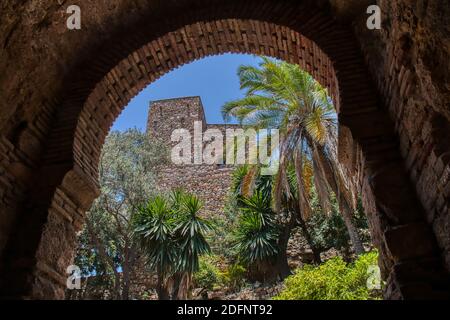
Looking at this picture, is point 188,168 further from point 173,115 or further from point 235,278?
point 235,278

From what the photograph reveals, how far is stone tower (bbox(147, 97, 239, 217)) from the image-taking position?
2414cm

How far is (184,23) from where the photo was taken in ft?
15.4

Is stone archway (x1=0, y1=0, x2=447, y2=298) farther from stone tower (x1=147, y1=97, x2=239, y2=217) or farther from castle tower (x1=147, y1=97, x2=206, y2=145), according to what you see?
castle tower (x1=147, y1=97, x2=206, y2=145)

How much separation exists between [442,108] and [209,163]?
77.5ft

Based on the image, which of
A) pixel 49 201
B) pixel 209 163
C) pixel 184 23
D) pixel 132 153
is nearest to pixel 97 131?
pixel 49 201

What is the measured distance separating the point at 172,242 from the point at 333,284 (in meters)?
5.72

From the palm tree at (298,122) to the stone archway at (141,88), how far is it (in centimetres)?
628

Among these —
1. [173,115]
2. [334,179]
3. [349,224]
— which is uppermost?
[173,115]

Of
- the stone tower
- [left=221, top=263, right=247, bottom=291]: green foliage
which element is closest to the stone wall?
[left=221, top=263, right=247, bottom=291]: green foliage

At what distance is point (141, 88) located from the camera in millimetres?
5043

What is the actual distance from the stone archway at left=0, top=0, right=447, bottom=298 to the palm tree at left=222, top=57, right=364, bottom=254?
6.28 metres

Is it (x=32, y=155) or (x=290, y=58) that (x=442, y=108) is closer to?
(x=290, y=58)

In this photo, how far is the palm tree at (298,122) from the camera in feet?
35.7

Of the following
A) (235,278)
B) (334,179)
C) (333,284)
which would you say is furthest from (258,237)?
(333,284)
